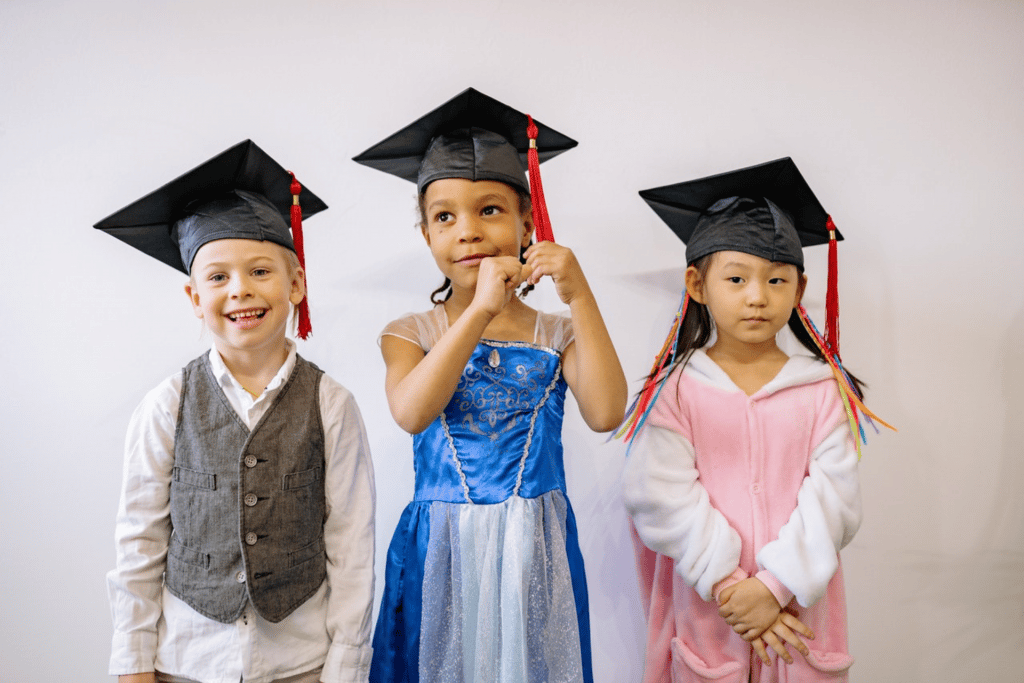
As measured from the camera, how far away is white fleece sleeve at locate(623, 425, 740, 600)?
149 centimetres

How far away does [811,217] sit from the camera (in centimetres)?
171

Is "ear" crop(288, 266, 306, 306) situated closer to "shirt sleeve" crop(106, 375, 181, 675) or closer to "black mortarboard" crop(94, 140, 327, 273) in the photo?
"black mortarboard" crop(94, 140, 327, 273)

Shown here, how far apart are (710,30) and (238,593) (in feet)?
5.98

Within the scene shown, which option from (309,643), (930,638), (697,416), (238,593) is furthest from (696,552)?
(930,638)

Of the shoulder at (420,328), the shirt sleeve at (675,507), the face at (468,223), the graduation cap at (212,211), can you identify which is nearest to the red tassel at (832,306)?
the shirt sleeve at (675,507)

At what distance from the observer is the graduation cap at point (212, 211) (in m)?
1.41

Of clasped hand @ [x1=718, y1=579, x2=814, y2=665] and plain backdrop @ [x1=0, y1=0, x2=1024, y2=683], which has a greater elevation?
plain backdrop @ [x1=0, y1=0, x2=1024, y2=683]

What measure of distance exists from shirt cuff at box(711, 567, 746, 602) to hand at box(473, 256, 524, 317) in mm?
710

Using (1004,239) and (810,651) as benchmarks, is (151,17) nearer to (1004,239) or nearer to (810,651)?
(810,651)

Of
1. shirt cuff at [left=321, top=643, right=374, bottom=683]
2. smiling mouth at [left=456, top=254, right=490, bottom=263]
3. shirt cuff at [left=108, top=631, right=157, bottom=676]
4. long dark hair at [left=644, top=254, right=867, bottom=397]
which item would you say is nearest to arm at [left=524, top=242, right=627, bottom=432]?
smiling mouth at [left=456, top=254, right=490, bottom=263]

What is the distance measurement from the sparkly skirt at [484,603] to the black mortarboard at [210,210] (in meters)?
0.66

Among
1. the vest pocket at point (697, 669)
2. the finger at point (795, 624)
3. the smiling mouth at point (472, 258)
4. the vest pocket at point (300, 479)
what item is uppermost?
the smiling mouth at point (472, 258)

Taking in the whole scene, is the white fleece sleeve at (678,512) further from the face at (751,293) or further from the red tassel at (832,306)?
the red tassel at (832,306)

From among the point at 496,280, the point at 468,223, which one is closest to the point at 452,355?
the point at 496,280
